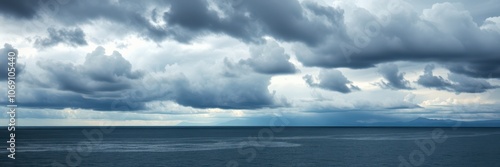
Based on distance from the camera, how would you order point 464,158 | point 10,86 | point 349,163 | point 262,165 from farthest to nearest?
point 464,158
point 349,163
point 262,165
point 10,86

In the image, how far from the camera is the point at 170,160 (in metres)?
103

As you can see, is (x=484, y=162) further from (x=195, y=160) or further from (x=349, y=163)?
(x=195, y=160)

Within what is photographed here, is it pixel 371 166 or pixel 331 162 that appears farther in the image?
pixel 331 162

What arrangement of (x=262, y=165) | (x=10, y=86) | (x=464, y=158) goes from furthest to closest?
(x=464, y=158), (x=262, y=165), (x=10, y=86)

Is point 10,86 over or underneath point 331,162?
over

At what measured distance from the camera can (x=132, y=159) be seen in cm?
10519

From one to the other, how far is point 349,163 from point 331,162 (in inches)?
184

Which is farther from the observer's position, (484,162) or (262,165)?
(484,162)

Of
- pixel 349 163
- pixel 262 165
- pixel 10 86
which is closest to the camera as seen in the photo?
pixel 10 86

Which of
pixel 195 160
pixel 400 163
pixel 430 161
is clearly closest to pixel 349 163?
pixel 400 163

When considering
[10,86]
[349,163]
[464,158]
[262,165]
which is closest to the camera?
[10,86]

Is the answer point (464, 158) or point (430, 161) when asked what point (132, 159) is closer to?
point (430, 161)

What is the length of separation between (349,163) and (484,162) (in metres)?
35.8

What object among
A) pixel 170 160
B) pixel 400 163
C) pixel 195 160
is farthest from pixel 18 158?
pixel 400 163
